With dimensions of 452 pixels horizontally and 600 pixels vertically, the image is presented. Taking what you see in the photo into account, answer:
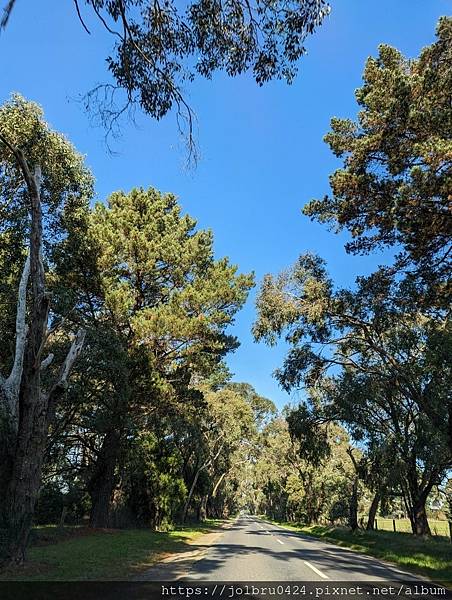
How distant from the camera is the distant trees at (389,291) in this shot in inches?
456

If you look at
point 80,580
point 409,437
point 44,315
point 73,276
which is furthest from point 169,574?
point 409,437

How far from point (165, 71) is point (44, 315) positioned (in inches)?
240

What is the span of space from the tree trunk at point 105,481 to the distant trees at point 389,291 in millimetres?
9071

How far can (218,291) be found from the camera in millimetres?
25406

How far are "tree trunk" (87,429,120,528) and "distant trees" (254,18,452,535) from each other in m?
9.07

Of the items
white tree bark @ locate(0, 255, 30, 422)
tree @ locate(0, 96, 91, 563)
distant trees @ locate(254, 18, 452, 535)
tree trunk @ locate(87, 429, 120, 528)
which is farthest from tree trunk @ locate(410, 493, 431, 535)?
white tree bark @ locate(0, 255, 30, 422)

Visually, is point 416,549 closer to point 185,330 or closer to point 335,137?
point 185,330

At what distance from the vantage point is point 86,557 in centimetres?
1328

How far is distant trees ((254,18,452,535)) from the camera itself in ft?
38.0

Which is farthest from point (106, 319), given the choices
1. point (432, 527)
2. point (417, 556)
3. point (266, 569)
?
point (432, 527)

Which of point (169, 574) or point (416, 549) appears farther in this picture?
point (416, 549)

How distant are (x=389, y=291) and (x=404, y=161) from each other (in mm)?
5579

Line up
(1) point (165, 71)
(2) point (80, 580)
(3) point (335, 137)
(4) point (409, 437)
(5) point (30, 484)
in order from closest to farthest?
(1) point (165, 71), (2) point (80, 580), (5) point (30, 484), (3) point (335, 137), (4) point (409, 437)

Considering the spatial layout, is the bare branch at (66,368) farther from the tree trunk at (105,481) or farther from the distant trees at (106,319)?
the tree trunk at (105,481)
